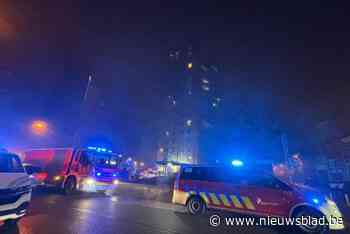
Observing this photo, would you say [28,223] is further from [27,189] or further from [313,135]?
[313,135]

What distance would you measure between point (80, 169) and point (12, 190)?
28.7 ft

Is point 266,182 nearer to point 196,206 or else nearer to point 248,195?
point 248,195

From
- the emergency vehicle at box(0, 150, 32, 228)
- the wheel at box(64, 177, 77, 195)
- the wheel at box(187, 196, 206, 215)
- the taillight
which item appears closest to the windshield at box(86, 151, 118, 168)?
the wheel at box(64, 177, 77, 195)

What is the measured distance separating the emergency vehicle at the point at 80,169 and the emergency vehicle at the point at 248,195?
21.2 ft

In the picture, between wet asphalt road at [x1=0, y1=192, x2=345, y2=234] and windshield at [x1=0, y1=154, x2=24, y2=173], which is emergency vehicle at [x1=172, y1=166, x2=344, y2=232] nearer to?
wet asphalt road at [x1=0, y1=192, x2=345, y2=234]

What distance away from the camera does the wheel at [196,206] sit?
914cm

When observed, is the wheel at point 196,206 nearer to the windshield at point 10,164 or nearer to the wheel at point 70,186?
the windshield at point 10,164

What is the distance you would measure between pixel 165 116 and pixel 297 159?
55993mm

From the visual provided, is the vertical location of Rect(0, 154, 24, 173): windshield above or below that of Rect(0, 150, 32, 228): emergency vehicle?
above

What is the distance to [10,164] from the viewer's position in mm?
6594

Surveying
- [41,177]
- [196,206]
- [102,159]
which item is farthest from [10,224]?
[41,177]

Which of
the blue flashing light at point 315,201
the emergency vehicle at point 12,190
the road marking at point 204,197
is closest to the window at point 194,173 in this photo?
the road marking at point 204,197

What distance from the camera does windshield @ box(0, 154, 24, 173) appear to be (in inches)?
247

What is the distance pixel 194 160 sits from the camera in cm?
6397
